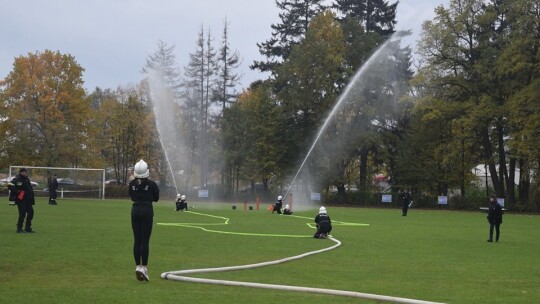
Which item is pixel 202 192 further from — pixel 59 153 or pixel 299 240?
pixel 299 240

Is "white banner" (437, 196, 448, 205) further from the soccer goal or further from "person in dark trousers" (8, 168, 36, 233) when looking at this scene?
"person in dark trousers" (8, 168, 36, 233)

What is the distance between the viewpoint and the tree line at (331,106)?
2347 inches

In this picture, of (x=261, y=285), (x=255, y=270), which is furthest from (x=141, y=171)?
(x=255, y=270)

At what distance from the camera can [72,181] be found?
216 ft

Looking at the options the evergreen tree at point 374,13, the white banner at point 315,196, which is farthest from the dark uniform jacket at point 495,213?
the evergreen tree at point 374,13

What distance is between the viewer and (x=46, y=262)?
14359mm

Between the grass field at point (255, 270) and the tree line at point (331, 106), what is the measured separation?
123 feet

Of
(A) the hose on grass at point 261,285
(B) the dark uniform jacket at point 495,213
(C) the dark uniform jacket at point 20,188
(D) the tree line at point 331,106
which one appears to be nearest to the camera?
(A) the hose on grass at point 261,285

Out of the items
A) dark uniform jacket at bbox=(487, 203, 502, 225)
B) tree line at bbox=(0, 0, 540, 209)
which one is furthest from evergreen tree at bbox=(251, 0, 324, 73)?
dark uniform jacket at bbox=(487, 203, 502, 225)

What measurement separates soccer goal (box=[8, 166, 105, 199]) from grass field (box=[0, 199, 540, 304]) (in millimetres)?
40901

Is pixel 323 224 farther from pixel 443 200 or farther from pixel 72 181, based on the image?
pixel 72 181

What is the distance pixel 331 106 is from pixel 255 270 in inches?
2211

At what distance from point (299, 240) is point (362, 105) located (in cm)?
4525

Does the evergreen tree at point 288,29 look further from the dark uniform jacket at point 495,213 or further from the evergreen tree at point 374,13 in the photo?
the dark uniform jacket at point 495,213
